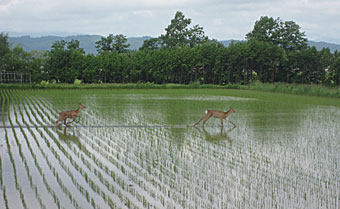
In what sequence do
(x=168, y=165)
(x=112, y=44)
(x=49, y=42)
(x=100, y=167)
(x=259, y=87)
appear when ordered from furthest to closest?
(x=49, y=42) → (x=112, y=44) → (x=259, y=87) → (x=168, y=165) → (x=100, y=167)

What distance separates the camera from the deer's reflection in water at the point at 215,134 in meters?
9.97

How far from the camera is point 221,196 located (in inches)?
217

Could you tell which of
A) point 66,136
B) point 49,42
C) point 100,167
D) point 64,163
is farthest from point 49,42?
point 100,167

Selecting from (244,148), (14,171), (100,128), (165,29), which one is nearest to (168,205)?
(14,171)

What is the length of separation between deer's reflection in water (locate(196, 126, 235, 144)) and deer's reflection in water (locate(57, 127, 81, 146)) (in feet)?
9.62

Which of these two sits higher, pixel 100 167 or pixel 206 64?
pixel 206 64

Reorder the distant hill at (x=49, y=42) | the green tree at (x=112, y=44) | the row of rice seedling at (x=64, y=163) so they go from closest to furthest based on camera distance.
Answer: the row of rice seedling at (x=64, y=163) < the green tree at (x=112, y=44) < the distant hill at (x=49, y=42)

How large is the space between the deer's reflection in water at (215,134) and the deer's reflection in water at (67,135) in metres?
2.93

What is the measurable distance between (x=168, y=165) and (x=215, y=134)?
369cm

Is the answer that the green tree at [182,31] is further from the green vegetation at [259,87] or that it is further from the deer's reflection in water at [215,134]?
the deer's reflection in water at [215,134]

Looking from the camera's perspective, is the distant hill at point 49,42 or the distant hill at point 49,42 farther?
the distant hill at point 49,42

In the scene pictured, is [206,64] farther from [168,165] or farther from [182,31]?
[168,165]

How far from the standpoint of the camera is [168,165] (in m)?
7.22

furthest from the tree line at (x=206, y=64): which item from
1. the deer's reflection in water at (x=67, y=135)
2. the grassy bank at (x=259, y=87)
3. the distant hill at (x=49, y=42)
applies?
the distant hill at (x=49, y=42)
